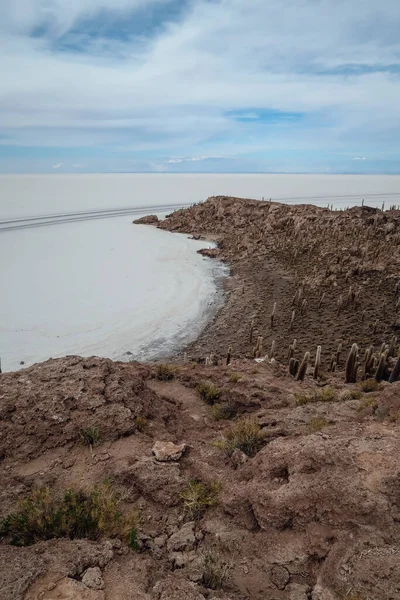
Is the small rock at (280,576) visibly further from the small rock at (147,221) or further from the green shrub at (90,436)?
the small rock at (147,221)

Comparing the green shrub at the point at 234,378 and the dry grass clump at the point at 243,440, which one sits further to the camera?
the green shrub at the point at 234,378

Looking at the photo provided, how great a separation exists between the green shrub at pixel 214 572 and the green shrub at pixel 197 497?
0.84 m

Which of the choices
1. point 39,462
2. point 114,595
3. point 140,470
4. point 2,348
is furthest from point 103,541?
point 2,348

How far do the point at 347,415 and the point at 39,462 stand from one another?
5223 mm

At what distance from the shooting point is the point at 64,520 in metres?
4.20

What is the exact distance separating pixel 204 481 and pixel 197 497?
0.40 metres

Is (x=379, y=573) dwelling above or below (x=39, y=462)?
above

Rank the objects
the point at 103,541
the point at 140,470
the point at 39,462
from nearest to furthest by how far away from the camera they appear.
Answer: the point at 103,541 → the point at 140,470 → the point at 39,462

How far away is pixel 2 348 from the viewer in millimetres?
14578

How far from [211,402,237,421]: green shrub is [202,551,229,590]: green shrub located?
165 inches

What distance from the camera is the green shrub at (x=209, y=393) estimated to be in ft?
29.7

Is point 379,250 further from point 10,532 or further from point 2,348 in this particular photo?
point 10,532

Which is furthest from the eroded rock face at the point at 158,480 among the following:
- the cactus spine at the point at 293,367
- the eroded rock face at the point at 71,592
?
the cactus spine at the point at 293,367

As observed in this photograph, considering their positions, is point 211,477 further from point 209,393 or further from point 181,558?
point 209,393
